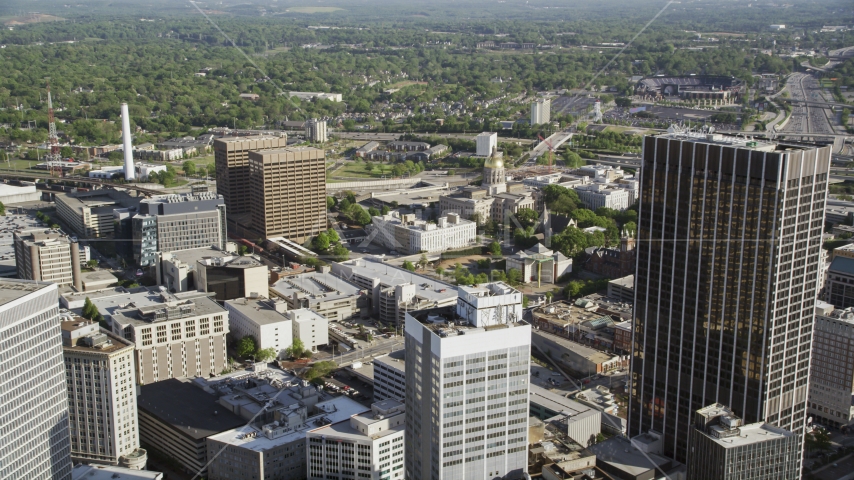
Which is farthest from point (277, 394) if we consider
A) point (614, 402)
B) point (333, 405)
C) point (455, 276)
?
point (455, 276)

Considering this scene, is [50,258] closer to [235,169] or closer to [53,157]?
[235,169]

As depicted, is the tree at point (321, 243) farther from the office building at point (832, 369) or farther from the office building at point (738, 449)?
the office building at point (738, 449)

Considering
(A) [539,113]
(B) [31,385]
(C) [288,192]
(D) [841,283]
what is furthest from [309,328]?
(A) [539,113]

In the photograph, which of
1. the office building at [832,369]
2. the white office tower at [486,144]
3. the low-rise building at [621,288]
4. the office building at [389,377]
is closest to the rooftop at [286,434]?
the office building at [389,377]

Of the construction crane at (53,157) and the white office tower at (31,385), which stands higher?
the white office tower at (31,385)

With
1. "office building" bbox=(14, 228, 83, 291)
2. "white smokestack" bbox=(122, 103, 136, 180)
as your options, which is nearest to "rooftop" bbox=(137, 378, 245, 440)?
"office building" bbox=(14, 228, 83, 291)

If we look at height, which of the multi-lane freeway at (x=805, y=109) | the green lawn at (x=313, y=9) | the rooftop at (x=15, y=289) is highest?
the green lawn at (x=313, y=9)
